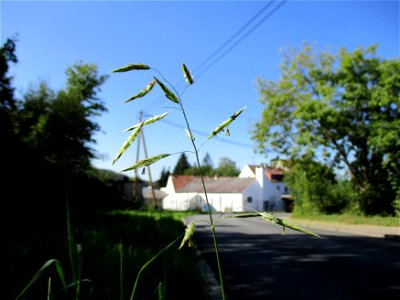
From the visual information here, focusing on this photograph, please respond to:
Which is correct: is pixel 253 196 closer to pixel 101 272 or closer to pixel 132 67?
pixel 101 272

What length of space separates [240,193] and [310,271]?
5097 cm

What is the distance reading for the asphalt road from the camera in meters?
5.81

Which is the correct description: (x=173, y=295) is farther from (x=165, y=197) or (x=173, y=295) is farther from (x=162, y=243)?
(x=165, y=197)

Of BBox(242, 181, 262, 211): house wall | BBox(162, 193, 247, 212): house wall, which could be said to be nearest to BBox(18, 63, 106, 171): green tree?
BBox(162, 193, 247, 212): house wall

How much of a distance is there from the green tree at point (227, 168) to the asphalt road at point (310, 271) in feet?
325

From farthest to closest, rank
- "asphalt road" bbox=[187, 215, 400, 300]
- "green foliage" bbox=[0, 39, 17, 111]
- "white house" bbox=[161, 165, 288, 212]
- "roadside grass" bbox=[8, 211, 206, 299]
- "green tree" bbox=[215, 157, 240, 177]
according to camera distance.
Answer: "green tree" bbox=[215, 157, 240, 177] → "white house" bbox=[161, 165, 288, 212] → "green foliage" bbox=[0, 39, 17, 111] → "asphalt road" bbox=[187, 215, 400, 300] → "roadside grass" bbox=[8, 211, 206, 299]

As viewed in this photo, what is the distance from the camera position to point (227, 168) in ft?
368

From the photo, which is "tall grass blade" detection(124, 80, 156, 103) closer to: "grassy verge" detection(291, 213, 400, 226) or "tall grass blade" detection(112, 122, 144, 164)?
"tall grass blade" detection(112, 122, 144, 164)

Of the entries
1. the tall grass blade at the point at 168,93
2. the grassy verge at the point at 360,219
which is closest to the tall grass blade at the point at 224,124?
the tall grass blade at the point at 168,93

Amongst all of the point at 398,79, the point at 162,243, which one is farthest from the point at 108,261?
the point at 398,79

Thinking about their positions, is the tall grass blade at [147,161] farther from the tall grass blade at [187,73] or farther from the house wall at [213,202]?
the house wall at [213,202]

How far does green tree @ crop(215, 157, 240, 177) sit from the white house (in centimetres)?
4079

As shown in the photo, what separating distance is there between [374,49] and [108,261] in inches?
937

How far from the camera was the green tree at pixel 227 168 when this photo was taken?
110875 millimetres
